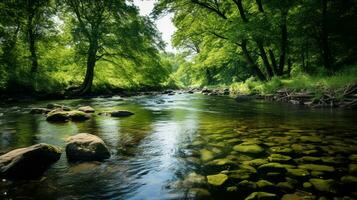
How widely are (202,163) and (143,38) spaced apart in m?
26.7

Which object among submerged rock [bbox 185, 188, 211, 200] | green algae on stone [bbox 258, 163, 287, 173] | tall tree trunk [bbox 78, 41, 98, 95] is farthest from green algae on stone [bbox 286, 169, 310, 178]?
tall tree trunk [bbox 78, 41, 98, 95]

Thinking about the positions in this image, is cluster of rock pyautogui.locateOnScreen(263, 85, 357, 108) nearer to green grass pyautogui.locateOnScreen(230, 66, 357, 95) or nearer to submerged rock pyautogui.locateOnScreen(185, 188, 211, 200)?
green grass pyautogui.locateOnScreen(230, 66, 357, 95)

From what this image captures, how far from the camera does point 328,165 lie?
17.7 ft

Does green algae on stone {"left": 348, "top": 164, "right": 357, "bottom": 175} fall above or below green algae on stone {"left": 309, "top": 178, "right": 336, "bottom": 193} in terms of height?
above

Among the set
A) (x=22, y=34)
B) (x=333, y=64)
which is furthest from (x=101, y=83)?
(x=333, y=64)

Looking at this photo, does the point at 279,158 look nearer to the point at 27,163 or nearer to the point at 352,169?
the point at 352,169

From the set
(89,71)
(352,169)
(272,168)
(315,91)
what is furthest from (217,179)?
(89,71)

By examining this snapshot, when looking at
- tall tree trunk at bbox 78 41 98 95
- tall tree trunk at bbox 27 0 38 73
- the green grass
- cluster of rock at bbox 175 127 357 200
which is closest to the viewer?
cluster of rock at bbox 175 127 357 200

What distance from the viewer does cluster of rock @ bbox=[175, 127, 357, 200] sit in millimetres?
4340

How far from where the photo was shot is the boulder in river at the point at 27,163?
5.22 meters

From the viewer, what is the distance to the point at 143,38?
3117 centimetres

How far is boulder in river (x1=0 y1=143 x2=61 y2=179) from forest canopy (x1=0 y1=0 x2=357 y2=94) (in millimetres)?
15898

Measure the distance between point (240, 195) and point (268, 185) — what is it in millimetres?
577

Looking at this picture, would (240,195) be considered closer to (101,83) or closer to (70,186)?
(70,186)
